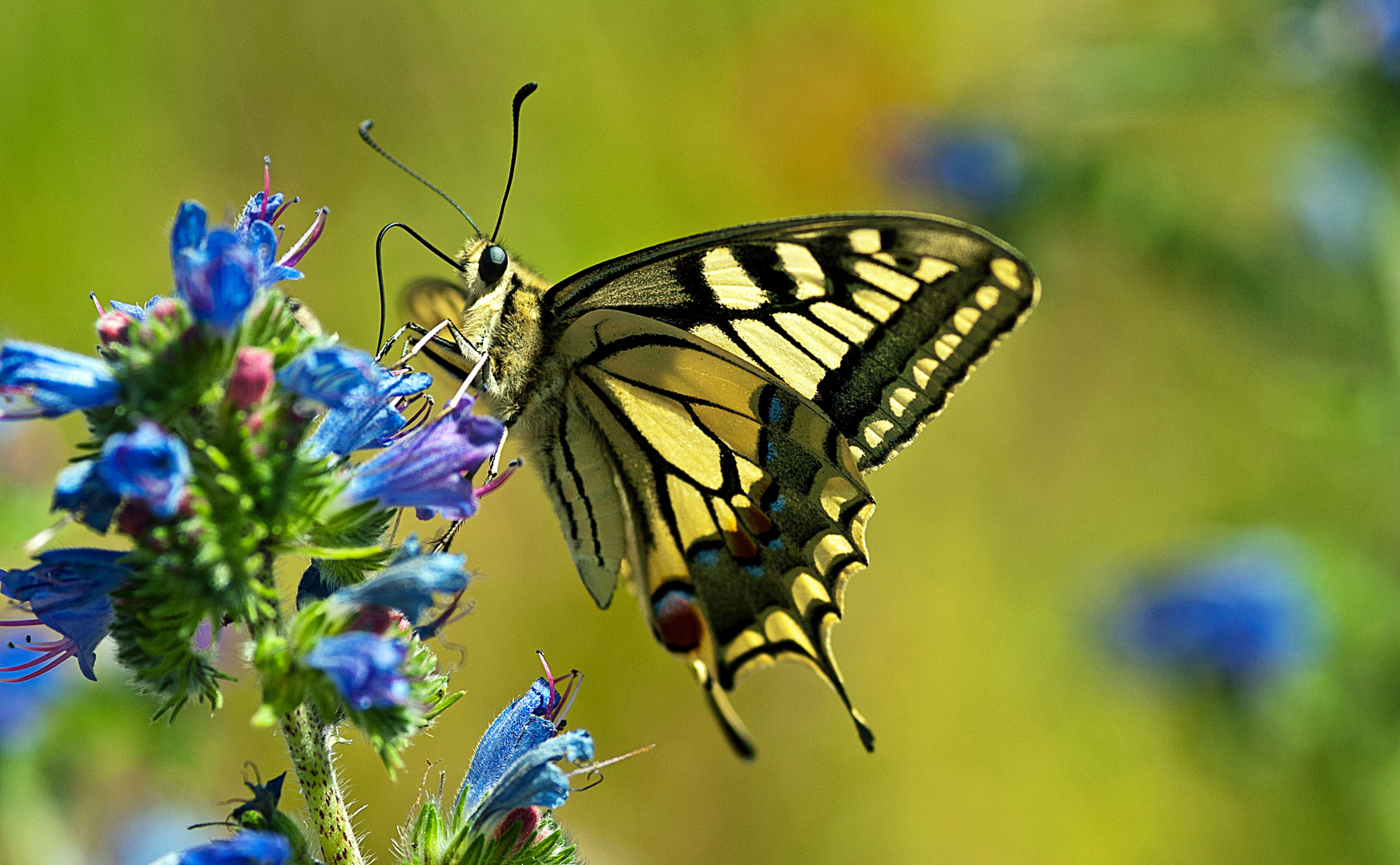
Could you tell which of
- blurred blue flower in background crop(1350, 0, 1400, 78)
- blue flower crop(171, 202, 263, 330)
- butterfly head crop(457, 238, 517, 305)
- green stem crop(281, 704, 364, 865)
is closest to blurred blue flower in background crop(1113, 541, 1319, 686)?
blurred blue flower in background crop(1350, 0, 1400, 78)

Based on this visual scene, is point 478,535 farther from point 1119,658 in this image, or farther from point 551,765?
point 551,765

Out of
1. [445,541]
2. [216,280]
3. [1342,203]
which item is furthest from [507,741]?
[1342,203]

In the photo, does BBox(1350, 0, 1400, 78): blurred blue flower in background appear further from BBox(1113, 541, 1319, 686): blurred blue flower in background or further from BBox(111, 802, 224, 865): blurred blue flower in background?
BBox(111, 802, 224, 865): blurred blue flower in background

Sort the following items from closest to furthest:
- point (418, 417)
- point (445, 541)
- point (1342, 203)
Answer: point (418, 417)
point (445, 541)
point (1342, 203)

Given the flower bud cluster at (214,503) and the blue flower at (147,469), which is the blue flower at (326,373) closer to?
the flower bud cluster at (214,503)

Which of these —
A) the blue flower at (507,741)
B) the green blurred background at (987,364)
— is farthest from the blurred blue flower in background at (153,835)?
the blue flower at (507,741)

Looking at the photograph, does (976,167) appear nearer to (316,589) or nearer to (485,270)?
(485,270)
